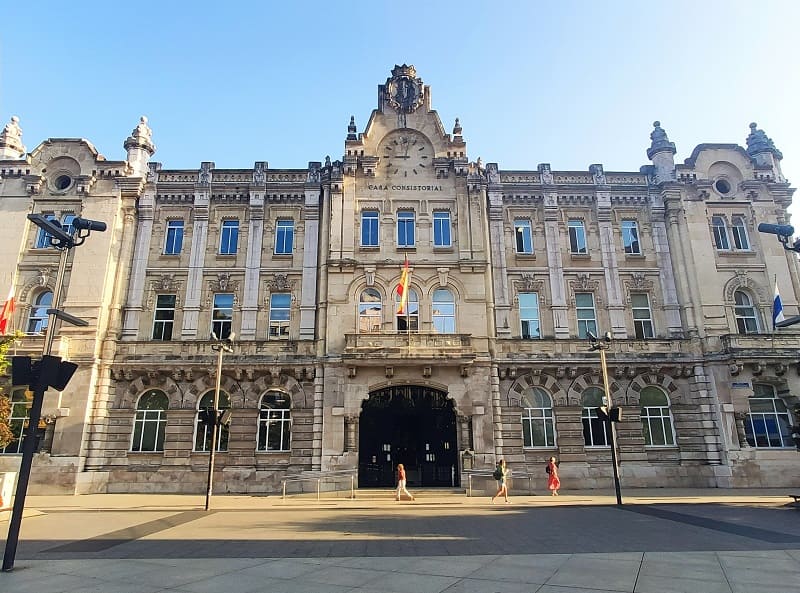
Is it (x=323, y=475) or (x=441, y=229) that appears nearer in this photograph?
(x=323, y=475)

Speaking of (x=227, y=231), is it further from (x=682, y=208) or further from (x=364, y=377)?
(x=682, y=208)

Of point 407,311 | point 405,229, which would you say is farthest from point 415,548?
point 405,229

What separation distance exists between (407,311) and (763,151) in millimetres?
25334

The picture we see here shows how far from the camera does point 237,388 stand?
27.7m

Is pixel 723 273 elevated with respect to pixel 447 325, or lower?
elevated

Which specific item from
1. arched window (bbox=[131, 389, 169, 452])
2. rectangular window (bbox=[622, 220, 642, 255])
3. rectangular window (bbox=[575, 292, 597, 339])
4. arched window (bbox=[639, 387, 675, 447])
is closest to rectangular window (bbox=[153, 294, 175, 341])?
arched window (bbox=[131, 389, 169, 452])

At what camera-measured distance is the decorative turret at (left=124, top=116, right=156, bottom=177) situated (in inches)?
1241

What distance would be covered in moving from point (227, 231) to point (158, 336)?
737cm

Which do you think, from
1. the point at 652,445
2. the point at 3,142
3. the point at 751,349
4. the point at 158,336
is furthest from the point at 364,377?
the point at 3,142

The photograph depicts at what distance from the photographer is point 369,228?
30.8 meters

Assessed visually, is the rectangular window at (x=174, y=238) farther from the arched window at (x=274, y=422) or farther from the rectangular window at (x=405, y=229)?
the rectangular window at (x=405, y=229)

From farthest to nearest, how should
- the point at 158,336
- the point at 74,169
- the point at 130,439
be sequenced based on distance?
the point at 74,169 < the point at 158,336 < the point at 130,439

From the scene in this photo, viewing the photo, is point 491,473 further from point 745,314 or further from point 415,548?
point 745,314

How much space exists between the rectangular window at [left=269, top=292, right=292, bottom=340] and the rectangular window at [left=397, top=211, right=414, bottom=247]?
24.4 ft
